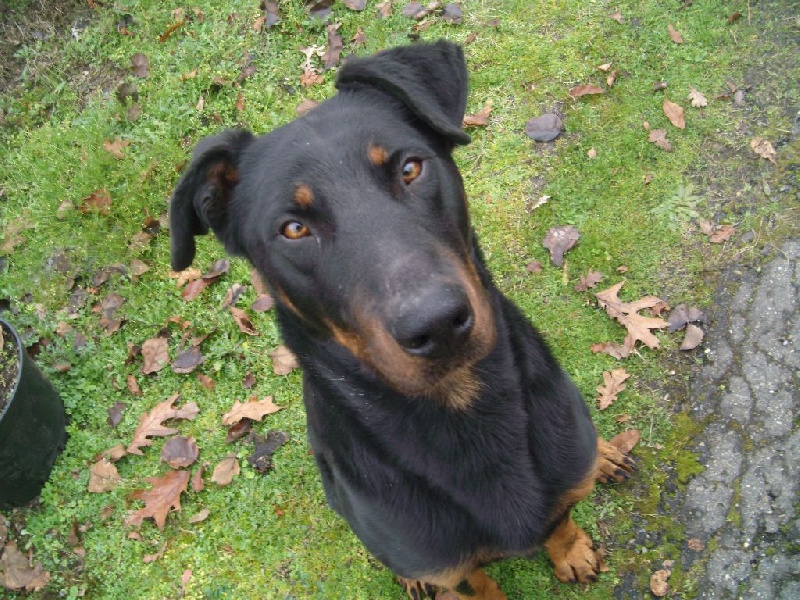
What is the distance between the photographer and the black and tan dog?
2514 millimetres

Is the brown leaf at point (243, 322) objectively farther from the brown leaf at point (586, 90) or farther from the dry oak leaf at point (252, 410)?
the brown leaf at point (586, 90)

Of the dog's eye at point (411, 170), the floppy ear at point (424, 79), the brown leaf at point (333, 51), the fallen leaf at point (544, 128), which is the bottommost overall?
the fallen leaf at point (544, 128)

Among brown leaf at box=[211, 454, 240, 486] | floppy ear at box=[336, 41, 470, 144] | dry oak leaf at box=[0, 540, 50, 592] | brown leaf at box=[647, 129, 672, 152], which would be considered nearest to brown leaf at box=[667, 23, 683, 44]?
brown leaf at box=[647, 129, 672, 152]

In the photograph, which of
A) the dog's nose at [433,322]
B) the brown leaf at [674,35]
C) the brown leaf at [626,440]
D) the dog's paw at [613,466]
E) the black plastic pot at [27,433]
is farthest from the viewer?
the brown leaf at [674,35]

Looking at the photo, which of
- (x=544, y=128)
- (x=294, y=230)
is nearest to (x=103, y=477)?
(x=294, y=230)

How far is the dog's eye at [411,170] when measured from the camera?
8.95ft

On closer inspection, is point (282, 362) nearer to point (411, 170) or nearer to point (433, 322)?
point (411, 170)

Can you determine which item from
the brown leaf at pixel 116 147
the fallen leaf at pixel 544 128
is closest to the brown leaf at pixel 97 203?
the brown leaf at pixel 116 147

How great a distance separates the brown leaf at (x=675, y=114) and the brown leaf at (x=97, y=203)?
4770mm

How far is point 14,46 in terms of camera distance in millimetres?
7598

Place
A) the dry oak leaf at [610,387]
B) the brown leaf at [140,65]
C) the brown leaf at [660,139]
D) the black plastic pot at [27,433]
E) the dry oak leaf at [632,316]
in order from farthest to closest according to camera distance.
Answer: the brown leaf at [140,65] < the brown leaf at [660,139] < the black plastic pot at [27,433] < the dry oak leaf at [632,316] < the dry oak leaf at [610,387]

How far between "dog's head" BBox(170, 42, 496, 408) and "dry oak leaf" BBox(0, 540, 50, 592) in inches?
119

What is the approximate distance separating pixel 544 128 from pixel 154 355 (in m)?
3.58

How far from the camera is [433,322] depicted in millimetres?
2227
